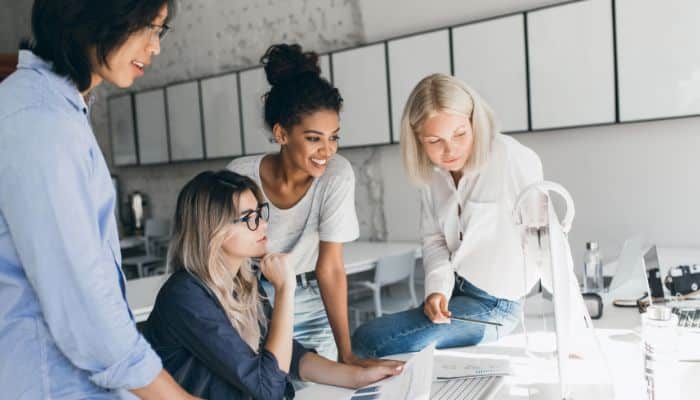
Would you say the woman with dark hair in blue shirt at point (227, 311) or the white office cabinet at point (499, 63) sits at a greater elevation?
the white office cabinet at point (499, 63)

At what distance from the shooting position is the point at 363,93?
4316 millimetres


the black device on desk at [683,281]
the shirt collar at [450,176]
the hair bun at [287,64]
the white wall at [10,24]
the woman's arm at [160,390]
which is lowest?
the black device on desk at [683,281]

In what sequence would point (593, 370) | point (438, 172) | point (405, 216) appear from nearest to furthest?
point (593, 370) < point (438, 172) < point (405, 216)

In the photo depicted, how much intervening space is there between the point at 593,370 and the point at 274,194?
1.09 m

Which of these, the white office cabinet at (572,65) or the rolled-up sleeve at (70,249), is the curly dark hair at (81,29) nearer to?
the rolled-up sleeve at (70,249)

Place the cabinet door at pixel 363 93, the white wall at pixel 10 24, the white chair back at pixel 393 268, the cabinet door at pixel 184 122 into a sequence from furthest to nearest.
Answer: the white wall at pixel 10 24 → the cabinet door at pixel 184 122 → the cabinet door at pixel 363 93 → the white chair back at pixel 393 268

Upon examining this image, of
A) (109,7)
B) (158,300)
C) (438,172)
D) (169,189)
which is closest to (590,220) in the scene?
(438,172)

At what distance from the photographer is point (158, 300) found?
1389 mm

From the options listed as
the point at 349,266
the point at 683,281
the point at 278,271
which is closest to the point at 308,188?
the point at 278,271

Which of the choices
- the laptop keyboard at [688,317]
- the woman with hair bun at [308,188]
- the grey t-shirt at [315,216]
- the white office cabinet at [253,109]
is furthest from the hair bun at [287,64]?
the white office cabinet at [253,109]

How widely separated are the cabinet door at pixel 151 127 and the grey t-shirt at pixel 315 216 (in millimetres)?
4154

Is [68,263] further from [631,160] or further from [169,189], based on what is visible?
[169,189]

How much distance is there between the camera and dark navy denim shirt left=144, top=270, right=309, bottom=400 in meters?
1.27

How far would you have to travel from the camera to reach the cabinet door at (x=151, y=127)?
5855 mm
